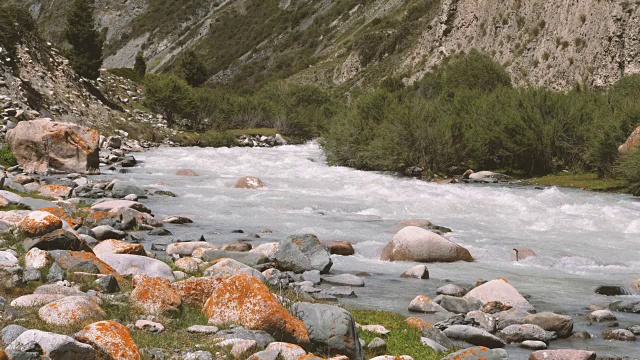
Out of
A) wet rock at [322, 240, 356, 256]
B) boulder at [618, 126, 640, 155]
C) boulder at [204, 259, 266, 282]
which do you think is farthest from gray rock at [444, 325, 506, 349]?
boulder at [618, 126, 640, 155]

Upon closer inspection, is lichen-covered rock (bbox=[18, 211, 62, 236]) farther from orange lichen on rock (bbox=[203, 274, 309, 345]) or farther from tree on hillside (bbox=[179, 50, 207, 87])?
tree on hillside (bbox=[179, 50, 207, 87])

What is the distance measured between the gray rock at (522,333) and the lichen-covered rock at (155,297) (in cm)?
472

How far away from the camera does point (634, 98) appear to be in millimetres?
30578

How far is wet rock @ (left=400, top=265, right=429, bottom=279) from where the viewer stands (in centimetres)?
1212

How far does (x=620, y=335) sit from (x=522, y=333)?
1445mm

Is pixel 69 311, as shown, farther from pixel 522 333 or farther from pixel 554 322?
pixel 554 322

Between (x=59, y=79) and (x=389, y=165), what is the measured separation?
26373 mm

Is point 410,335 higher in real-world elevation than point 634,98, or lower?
lower

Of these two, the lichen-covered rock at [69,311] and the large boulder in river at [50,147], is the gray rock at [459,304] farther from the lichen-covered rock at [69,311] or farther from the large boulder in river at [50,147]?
the large boulder in river at [50,147]

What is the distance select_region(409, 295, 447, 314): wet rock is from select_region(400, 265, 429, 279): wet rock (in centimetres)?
201

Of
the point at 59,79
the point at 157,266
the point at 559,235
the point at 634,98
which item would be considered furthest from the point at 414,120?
the point at 59,79

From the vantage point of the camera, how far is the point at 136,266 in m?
9.38

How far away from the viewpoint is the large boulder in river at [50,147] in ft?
79.8

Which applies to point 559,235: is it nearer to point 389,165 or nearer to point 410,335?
point 410,335
